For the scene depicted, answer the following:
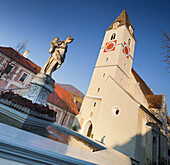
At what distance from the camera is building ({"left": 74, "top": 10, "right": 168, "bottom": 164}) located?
1082 cm

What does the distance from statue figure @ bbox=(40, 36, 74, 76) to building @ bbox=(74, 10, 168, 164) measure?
9.52 metres

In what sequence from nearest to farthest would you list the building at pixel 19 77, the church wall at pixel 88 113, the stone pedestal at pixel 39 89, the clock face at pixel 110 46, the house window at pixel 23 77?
the stone pedestal at pixel 39 89
the church wall at pixel 88 113
the building at pixel 19 77
the clock face at pixel 110 46
the house window at pixel 23 77

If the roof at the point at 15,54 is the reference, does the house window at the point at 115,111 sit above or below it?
below

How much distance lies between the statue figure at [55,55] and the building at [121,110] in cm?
952

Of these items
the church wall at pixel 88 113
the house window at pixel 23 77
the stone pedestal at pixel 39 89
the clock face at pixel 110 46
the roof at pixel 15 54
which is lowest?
the stone pedestal at pixel 39 89

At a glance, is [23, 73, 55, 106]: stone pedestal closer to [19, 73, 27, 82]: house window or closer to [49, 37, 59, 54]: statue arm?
[49, 37, 59, 54]: statue arm

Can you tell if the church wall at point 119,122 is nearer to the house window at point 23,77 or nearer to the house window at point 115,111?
the house window at point 115,111

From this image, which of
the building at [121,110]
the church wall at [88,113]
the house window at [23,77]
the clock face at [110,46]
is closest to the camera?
the building at [121,110]

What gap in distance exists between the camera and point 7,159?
113 centimetres

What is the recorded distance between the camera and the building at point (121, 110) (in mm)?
10820

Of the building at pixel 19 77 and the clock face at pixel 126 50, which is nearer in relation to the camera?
the building at pixel 19 77

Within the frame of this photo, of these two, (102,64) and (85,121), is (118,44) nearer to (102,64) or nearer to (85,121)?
(102,64)

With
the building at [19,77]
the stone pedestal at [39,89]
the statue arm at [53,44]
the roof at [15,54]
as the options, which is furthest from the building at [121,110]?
the roof at [15,54]

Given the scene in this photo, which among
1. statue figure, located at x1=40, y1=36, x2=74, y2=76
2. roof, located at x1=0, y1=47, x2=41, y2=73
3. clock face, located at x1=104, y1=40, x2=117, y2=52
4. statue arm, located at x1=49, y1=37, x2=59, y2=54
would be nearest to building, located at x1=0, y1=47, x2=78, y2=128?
roof, located at x1=0, y1=47, x2=41, y2=73
